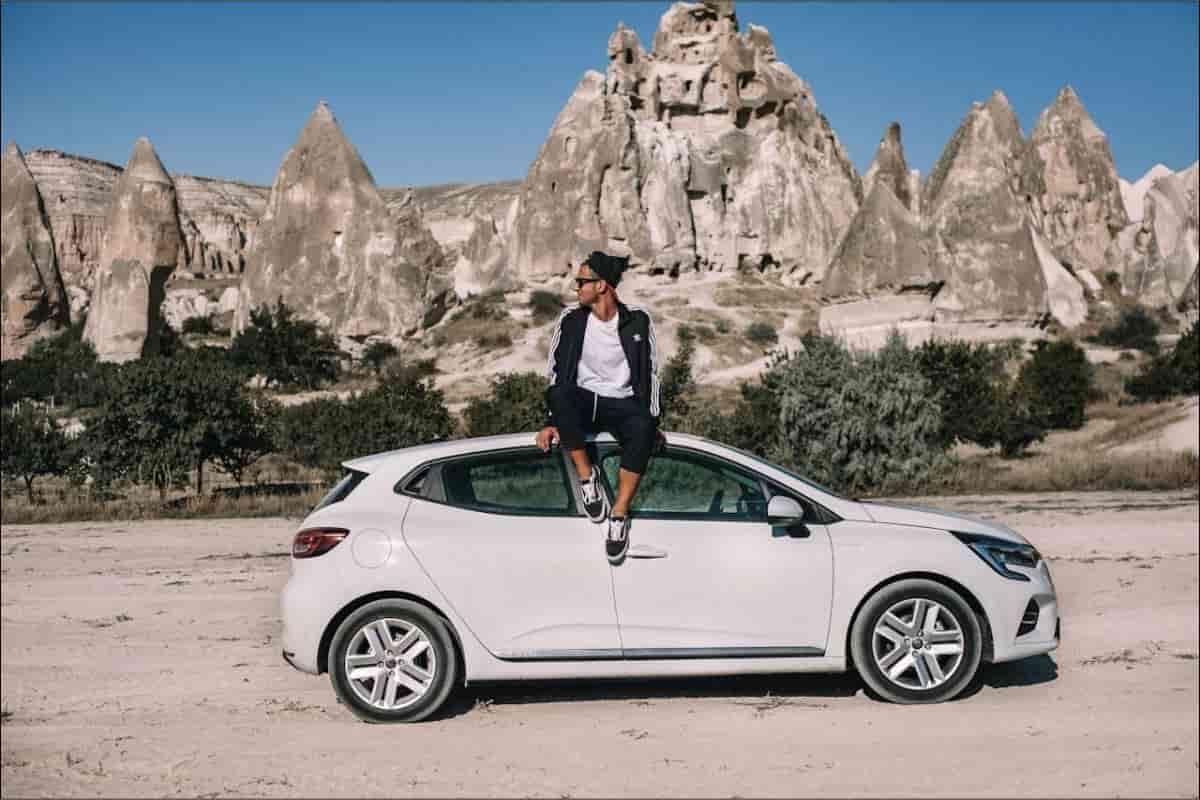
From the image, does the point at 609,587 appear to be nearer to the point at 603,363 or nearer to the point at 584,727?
the point at 584,727

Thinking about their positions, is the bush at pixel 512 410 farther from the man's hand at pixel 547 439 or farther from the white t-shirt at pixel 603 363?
the man's hand at pixel 547 439

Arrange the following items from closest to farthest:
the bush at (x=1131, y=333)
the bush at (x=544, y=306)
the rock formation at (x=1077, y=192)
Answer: the bush at (x=1131, y=333) < the bush at (x=544, y=306) < the rock formation at (x=1077, y=192)

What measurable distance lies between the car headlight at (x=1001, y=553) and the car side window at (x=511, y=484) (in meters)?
1.96

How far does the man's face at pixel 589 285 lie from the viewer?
20.6ft

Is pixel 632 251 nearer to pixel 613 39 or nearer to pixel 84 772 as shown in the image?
pixel 613 39

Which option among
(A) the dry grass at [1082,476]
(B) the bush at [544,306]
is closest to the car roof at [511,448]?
(A) the dry grass at [1082,476]

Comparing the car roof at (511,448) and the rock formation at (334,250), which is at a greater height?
the rock formation at (334,250)

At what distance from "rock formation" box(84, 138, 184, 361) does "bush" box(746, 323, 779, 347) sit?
2510cm

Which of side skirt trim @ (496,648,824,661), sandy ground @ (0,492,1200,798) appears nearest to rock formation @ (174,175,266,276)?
sandy ground @ (0,492,1200,798)

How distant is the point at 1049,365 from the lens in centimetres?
2992

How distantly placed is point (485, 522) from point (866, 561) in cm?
183

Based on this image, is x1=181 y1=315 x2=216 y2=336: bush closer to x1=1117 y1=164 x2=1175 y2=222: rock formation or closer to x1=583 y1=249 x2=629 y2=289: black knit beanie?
x1=583 y1=249 x2=629 y2=289: black knit beanie

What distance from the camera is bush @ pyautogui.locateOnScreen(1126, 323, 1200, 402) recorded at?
1280 inches

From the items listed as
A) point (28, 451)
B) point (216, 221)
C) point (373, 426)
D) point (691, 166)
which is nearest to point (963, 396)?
point (373, 426)
